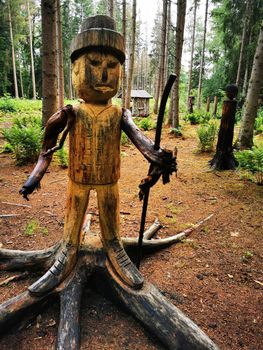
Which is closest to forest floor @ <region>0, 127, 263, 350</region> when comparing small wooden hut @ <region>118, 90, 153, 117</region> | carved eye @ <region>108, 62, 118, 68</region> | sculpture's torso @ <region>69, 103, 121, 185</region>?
sculpture's torso @ <region>69, 103, 121, 185</region>

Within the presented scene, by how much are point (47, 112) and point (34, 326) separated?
5.81 m

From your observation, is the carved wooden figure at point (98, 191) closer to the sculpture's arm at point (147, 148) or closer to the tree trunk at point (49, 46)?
the sculpture's arm at point (147, 148)

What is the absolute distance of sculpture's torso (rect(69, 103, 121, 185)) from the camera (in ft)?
6.97

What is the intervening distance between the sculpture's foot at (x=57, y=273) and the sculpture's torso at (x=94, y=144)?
0.64 m

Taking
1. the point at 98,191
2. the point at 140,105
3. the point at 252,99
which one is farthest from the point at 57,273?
the point at 140,105

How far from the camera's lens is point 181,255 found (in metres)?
3.27

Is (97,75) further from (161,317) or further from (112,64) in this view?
(161,317)

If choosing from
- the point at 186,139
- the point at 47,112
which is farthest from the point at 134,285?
the point at 186,139

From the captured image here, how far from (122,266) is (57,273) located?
0.53 meters

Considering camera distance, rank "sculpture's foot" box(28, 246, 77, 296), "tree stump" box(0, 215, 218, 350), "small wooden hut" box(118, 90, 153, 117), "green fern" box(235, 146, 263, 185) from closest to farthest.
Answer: "tree stump" box(0, 215, 218, 350)
"sculpture's foot" box(28, 246, 77, 296)
"green fern" box(235, 146, 263, 185)
"small wooden hut" box(118, 90, 153, 117)

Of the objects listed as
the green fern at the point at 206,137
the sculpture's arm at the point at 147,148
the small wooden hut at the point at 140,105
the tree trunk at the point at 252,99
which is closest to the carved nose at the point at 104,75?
the sculpture's arm at the point at 147,148

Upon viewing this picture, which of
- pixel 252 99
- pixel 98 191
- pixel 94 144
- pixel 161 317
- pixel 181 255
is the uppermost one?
pixel 252 99

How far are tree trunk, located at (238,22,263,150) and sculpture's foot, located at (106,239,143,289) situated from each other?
6.14m

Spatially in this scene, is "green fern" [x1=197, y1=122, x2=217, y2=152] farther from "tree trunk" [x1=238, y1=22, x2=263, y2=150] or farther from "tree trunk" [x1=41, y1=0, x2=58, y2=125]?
"tree trunk" [x1=41, y1=0, x2=58, y2=125]
